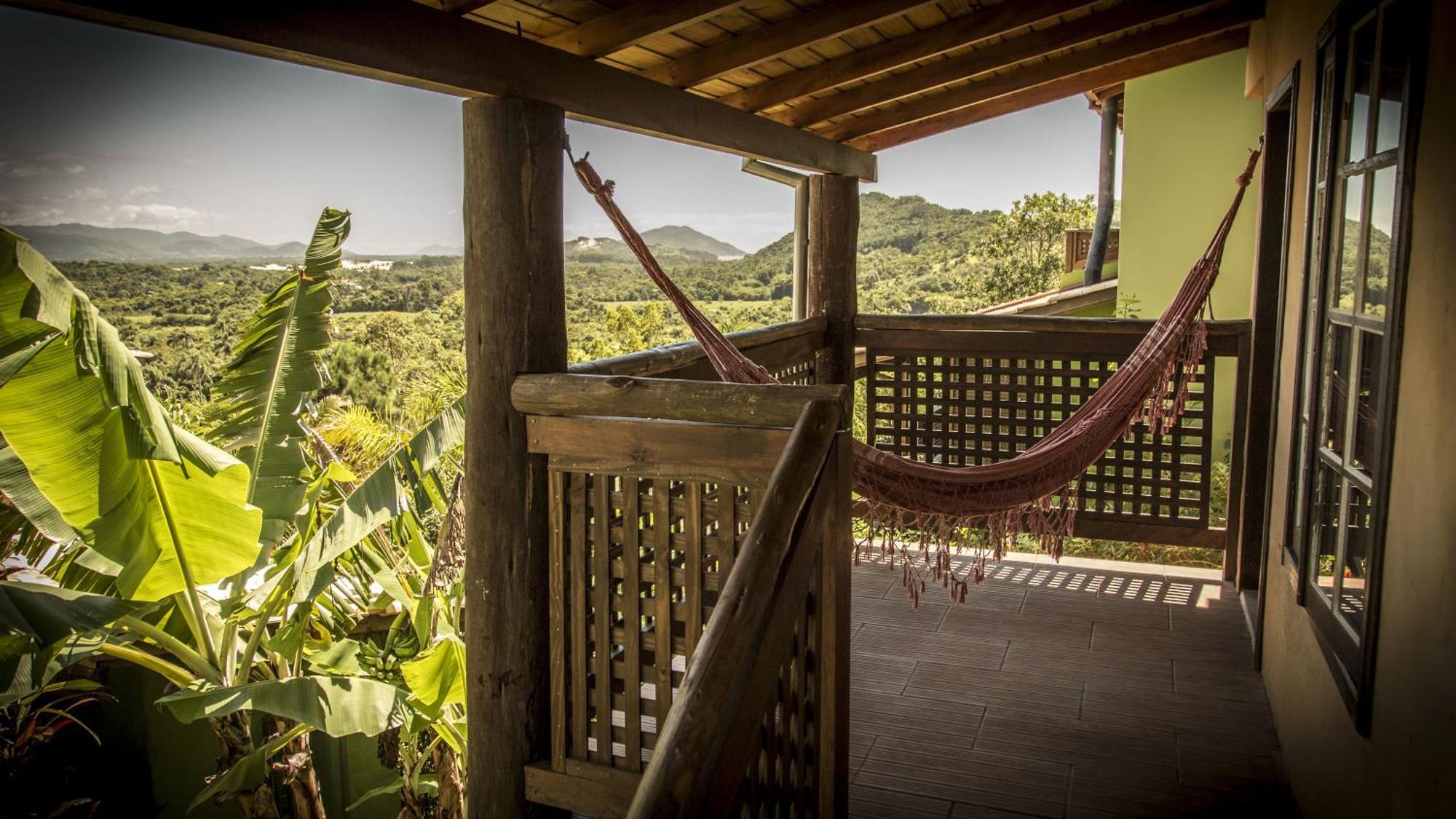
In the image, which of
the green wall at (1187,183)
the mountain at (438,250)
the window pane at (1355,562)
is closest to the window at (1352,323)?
the window pane at (1355,562)

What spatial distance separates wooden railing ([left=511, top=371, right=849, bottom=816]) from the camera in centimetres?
181

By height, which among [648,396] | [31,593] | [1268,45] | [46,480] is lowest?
[31,593]

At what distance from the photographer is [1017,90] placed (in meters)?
3.84

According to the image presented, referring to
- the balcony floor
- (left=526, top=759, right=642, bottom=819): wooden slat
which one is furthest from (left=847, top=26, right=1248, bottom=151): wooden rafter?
(left=526, top=759, right=642, bottom=819): wooden slat

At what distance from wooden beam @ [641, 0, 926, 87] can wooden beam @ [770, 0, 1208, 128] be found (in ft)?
2.57

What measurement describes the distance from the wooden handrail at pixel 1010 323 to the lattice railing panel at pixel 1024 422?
0.33 feet

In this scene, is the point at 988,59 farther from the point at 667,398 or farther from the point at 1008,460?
the point at 667,398

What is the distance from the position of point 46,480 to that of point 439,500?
131cm

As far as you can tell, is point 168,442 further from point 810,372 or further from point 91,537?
point 810,372

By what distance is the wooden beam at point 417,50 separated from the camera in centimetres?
166

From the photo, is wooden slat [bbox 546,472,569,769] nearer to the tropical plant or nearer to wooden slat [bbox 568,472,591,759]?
wooden slat [bbox 568,472,591,759]

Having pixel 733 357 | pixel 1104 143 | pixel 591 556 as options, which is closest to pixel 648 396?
pixel 591 556

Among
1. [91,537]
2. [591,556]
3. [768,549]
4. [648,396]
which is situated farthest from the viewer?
[91,537]

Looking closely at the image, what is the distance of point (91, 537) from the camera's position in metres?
2.80
